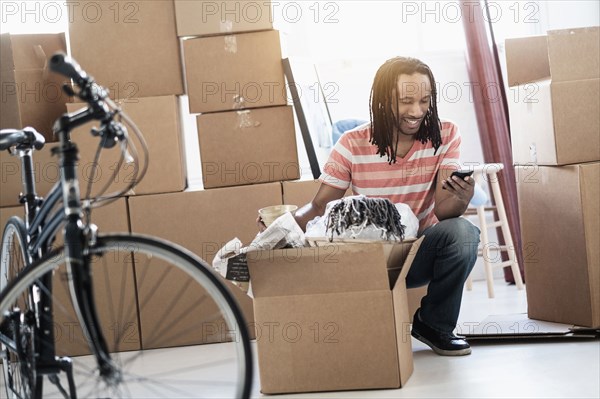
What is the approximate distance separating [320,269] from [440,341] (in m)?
0.58

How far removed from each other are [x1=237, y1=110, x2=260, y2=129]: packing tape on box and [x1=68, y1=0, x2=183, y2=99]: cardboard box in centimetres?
32

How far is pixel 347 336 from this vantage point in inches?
95.3

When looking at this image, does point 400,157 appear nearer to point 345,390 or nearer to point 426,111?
point 426,111

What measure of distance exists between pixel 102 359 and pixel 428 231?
140 cm

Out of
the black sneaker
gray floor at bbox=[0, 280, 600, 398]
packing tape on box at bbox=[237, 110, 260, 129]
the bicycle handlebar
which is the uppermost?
the bicycle handlebar

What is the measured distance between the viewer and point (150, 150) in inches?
126

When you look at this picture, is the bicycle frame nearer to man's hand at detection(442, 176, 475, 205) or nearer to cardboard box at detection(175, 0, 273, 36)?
man's hand at detection(442, 176, 475, 205)

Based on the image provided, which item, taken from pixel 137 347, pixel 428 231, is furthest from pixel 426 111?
pixel 137 347

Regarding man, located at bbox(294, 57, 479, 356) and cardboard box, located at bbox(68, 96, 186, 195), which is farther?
cardboard box, located at bbox(68, 96, 186, 195)

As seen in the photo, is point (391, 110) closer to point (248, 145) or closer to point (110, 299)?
point (248, 145)

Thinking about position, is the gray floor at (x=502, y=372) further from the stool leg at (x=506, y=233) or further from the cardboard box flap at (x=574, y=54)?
the stool leg at (x=506, y=233)

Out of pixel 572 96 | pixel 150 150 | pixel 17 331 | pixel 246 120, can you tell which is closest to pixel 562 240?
pixel 572 96

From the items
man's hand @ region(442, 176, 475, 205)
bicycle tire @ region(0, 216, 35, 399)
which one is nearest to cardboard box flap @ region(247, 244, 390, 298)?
man's hand @ region(442, 176, 475, 205)

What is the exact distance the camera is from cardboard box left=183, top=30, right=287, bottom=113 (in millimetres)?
3172
